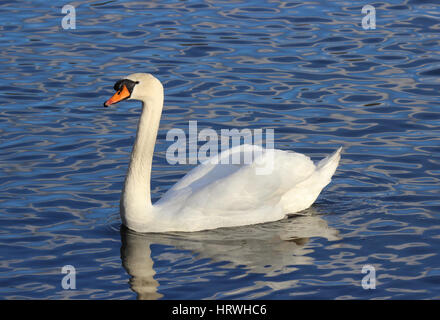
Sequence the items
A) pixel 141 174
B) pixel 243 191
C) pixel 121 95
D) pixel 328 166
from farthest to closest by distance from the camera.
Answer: pixel 328 166 → pixel 243 191 → pixel 141 174 → pixel 121 95

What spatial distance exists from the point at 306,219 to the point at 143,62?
670 cm

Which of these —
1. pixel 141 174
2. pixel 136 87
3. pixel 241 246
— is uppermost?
pixel 136 87

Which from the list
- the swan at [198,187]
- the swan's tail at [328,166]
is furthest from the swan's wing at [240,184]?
the swan's tail at [328,166]

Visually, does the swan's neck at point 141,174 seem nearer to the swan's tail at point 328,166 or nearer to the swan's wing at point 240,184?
the swan's wing at point 240,184

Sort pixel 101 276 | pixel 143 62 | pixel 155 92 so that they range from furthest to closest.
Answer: pixel 143 62
pixel 155 92
pixel 101 276

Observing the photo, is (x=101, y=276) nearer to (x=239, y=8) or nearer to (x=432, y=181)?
(x=432, y=181)

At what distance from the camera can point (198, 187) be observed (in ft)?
40.0

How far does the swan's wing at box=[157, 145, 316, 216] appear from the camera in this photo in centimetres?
1205

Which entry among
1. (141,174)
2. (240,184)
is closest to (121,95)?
(141,174)

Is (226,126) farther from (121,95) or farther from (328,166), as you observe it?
(121,95)

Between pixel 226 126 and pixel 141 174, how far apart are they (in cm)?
354

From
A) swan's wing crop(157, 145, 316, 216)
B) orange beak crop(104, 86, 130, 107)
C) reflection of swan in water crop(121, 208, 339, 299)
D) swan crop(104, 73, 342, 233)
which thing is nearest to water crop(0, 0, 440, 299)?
reflection of swan in water crop(121, 208, 339, 299)

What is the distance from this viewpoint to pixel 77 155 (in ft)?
46.7
